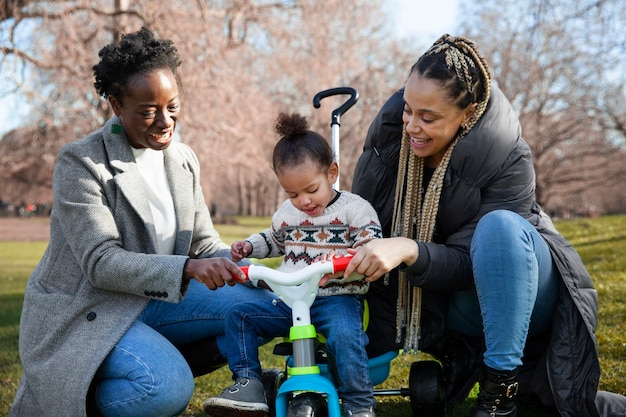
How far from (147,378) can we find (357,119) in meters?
15.9

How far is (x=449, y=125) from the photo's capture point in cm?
250

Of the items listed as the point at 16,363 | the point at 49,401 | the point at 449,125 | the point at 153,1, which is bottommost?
the point at 16,363

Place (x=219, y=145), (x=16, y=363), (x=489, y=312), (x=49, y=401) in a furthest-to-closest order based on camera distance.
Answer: (x=219, y=145) < (x=16, y=363) < (x=49, y=401) < (x=489, y=312)

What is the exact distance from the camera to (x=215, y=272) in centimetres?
228

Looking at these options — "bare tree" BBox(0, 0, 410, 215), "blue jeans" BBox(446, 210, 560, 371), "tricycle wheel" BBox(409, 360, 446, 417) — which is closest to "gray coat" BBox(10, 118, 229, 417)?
"tricycle wheel" BBox(409, 360, 446, 417)

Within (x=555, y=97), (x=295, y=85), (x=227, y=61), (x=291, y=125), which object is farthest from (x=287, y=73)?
(x=291, y=125)

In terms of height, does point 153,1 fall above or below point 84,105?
above

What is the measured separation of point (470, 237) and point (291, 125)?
83 cm

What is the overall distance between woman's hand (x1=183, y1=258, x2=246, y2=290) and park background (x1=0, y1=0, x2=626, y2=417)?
3.82 feet

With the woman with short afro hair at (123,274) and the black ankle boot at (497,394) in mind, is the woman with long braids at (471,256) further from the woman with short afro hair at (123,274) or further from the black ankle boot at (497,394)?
the woman with short afro hair at (123,274)

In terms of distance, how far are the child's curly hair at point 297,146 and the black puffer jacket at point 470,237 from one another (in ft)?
0.95

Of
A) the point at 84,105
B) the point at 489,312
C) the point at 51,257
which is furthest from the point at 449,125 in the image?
the point at 84,105

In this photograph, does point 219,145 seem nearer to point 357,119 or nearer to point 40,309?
point 357,119

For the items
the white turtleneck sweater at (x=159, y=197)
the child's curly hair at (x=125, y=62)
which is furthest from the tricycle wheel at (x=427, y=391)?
the child's curly hair at (x=125, y=62)
